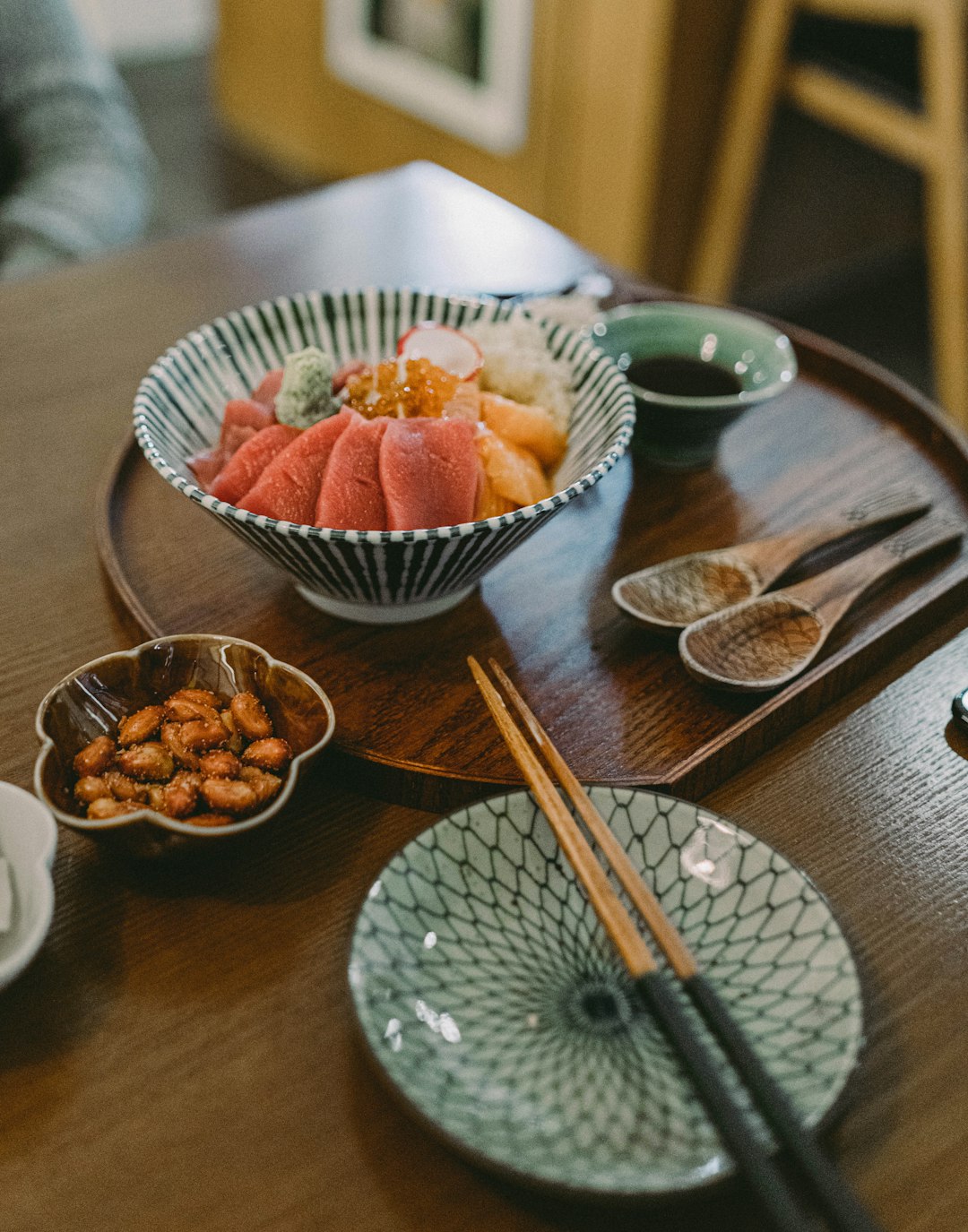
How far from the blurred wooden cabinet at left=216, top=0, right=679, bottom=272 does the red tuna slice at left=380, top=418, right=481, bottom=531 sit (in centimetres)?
208

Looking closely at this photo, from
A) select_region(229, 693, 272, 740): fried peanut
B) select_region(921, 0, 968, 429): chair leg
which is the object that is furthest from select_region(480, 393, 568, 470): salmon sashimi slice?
select_region(921, 0, 968, 429): chair leg

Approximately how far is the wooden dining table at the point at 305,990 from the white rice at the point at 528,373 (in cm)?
34

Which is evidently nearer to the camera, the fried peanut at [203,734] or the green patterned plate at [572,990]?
the green patterned plate at [572,990]

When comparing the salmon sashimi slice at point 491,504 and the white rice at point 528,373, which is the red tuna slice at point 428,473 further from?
the white rice at point 528,373

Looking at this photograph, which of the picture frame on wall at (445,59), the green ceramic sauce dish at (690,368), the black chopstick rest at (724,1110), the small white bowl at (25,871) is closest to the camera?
the black chopstick rest at (724,1110)

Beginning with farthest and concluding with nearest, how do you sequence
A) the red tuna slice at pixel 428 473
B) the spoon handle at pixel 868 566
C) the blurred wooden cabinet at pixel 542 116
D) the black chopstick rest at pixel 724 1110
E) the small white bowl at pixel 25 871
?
the blurred wooden cabinet at pixel 542 116
the spoon handle at pixel 868 566
the red tuna slice at pixel 428 473
the small white bowl at pixel 25 871
the black chopstick rest at pixel 724 1110

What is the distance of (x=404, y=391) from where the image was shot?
992mm

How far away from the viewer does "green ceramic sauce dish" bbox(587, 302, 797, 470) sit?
→ 1.15 meters

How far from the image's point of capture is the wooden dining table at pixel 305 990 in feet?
2.10

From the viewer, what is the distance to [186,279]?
→ 1547mm

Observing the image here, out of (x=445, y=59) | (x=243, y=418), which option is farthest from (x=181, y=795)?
(x=445, y=59)

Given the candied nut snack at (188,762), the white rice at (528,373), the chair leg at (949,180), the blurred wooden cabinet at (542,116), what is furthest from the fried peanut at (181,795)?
the blurred wooden cabinet at (542,116)

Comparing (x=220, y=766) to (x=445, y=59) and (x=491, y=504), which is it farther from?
(x=445, y=59)

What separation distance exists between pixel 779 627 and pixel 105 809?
58 centimetres
